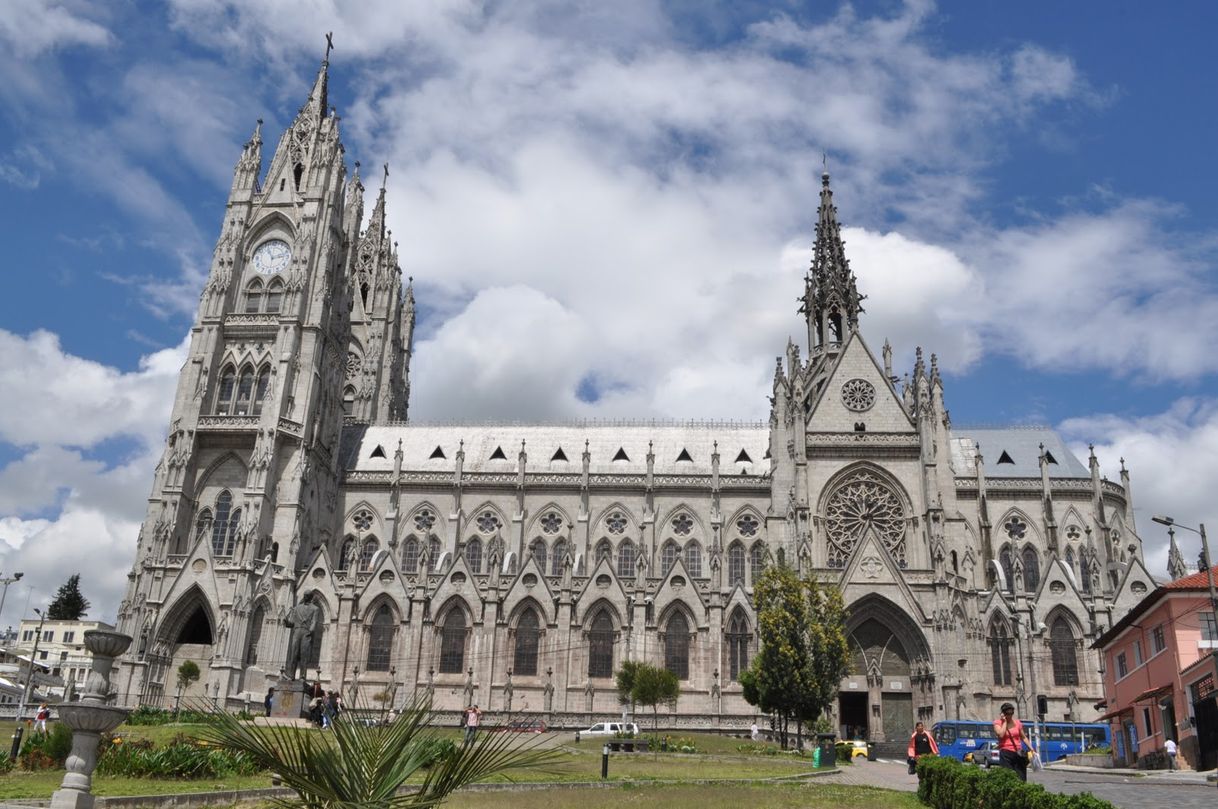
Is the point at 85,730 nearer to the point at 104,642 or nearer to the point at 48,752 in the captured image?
the point at 104,642

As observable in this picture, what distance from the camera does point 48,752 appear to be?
2572 cm

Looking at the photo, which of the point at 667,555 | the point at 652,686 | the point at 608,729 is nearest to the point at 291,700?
the point at 652,686

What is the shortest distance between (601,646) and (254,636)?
20.0 meters

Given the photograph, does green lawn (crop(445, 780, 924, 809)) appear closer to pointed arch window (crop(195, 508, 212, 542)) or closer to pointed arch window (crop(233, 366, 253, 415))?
pointed arch window (crop(195, 508, 212, 542))

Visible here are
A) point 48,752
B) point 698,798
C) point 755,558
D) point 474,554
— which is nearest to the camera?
point 698,798

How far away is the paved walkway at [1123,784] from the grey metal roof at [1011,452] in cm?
3368

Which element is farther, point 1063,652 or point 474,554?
point 474,554

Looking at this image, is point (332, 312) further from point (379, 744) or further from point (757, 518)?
point (379, 744)

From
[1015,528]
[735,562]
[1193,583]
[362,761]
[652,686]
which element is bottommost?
[362,761]

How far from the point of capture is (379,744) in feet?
22.5

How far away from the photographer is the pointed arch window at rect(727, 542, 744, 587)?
61500 mm

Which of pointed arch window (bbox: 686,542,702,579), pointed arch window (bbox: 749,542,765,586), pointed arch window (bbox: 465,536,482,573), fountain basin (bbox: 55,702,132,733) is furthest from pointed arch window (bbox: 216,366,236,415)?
fountain basin (bbox: 55,702,132,733)

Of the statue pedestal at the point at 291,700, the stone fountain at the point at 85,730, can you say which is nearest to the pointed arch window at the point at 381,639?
the statue pedestal at the point at 291,700

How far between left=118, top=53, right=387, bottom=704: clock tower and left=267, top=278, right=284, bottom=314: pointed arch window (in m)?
0.11
